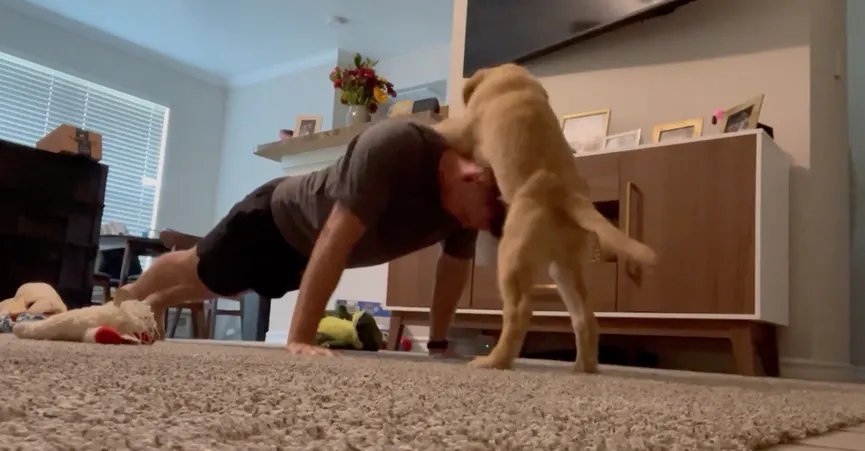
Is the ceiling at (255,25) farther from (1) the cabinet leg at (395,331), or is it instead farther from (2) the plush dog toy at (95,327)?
(2) the plush dog toy at (95,327)

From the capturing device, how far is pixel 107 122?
536cm

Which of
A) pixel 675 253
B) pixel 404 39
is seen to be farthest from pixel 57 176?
pixel 404 39

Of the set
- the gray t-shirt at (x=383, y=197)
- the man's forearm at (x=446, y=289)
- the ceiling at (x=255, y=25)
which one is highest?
the ceiling at (x=255, y=25)

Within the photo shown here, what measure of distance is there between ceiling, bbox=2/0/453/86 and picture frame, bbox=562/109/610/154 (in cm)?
205

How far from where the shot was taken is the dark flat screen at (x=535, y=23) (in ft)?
8.02

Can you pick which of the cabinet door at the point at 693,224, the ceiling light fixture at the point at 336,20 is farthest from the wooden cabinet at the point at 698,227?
the ceiling light fixture at the point at 336,20

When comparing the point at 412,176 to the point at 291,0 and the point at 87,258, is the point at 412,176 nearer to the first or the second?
the point at 87,258

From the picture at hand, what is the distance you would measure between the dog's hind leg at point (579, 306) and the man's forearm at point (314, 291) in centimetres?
44

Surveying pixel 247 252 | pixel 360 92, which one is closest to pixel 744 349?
pixel 247 252

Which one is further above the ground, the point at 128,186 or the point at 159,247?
the point at 128,186

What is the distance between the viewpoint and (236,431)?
1.35ft

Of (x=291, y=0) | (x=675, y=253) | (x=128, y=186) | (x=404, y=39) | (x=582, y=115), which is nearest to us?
(x=675, y=253)

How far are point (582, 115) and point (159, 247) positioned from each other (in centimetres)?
257

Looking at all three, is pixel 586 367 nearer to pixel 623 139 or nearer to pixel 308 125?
pixel 623 139
